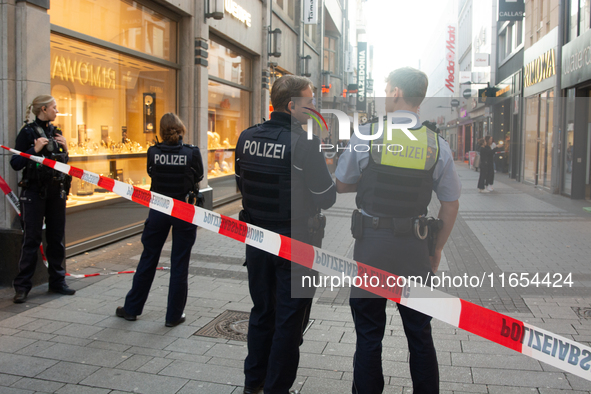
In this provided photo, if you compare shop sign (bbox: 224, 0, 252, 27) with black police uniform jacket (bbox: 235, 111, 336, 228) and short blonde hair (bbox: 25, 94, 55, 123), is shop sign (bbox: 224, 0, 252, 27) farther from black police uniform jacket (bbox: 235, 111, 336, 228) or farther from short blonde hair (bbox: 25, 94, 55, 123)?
black police uniform jacket (bbox: 235, 111, 336, 228)

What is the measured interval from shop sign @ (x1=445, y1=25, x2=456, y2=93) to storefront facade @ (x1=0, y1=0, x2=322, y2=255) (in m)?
45.4

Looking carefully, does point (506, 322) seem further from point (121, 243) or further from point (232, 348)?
point (121, 243)

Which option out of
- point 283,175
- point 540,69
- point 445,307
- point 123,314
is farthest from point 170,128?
point 540,69

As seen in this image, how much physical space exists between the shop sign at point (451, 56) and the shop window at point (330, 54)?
22.9 metres

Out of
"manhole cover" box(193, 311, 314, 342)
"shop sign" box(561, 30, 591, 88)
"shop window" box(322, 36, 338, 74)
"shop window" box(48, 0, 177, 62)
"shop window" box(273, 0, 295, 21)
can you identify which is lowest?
"manhole cover" box(193, 311, 314, 342)

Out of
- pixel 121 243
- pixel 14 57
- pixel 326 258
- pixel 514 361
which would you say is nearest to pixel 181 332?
pixel 326 258

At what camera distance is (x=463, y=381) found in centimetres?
360

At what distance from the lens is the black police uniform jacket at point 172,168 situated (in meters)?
4.75

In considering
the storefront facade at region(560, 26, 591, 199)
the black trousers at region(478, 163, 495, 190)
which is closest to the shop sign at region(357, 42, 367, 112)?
the black trousers at region(478, 163, 495, 190)

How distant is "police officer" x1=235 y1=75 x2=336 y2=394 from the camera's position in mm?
3189

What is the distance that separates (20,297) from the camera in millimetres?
5156

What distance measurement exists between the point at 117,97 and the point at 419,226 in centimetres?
728

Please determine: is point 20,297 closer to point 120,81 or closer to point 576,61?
point 120,81

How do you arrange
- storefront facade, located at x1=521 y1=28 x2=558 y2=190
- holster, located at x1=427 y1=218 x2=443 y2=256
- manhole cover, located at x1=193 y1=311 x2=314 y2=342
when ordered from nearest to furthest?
holster, located at x1=427 y1=218 x2=443 y2=256 → manhole cover, located at x1=193 y1=311 x2=314 y2=342 → storefront facade, located at x1=521 y1=28 x2=558 y2=190
